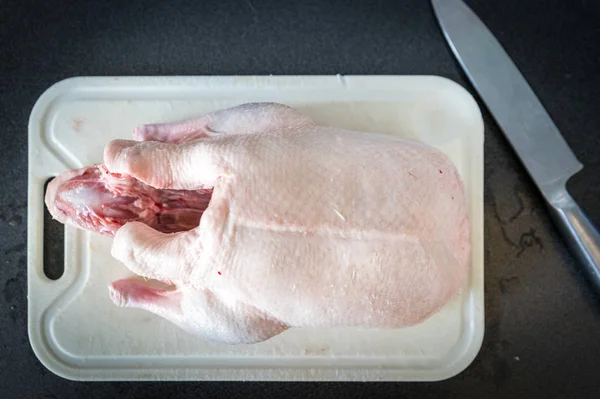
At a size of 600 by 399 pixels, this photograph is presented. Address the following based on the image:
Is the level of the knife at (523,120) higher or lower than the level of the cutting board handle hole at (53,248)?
higher

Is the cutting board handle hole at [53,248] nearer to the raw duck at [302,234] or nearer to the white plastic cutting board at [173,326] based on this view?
the white plastic cutting board at [173,326]

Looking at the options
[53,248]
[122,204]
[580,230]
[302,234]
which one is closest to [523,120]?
[580,230]

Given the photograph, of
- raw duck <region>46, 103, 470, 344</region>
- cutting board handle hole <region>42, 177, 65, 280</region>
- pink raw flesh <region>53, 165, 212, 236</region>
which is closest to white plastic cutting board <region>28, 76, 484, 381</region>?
cutting board handle hole <region>42, 177, 65, 280</region>

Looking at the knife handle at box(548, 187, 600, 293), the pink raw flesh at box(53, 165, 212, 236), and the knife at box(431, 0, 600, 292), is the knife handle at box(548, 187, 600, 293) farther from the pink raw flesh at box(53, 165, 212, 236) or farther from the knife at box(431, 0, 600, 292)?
the pink raw flesh at box(53, 165, 212, 236)

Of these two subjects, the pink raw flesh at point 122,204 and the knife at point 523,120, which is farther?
the knife at point 523,120

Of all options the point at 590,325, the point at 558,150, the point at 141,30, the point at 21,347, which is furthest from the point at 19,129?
the point at 590,325

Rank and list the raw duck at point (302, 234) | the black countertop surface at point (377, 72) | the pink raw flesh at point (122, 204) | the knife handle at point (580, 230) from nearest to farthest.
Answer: the raw duck at point (302, 234) → the pink raw flesh at point (122, 204) → the knife handle at point (580, 230) → the black countertop surface at point (377, 72)

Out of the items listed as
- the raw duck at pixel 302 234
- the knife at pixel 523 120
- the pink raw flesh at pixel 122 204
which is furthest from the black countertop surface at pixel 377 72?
the raw duck at pixel 302 234
